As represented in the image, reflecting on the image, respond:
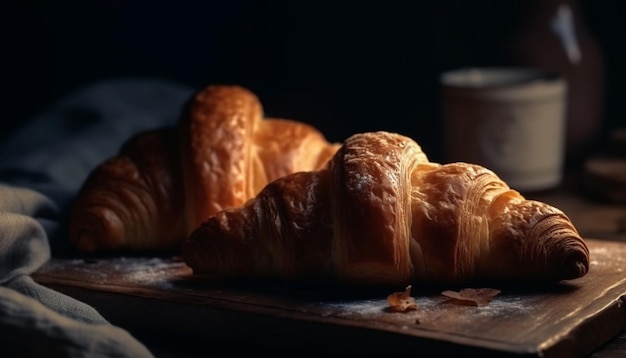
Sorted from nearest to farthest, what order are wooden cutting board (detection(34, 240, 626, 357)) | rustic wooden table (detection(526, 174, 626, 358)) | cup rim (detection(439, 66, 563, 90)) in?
wooden cutting board (detection(34, 240, 626, 357)), rustic wooden table (detection(526, 174, 626, 358)), cup rim (detection(439, 66, 563, 90))

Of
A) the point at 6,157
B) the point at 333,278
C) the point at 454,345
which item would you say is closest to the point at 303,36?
the point at 6,157

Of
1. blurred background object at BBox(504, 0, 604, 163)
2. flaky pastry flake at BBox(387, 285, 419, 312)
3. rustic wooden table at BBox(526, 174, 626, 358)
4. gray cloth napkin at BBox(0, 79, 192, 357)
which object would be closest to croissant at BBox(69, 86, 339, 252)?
gray cloth napkin at BBox(0, 79, 192, 357)

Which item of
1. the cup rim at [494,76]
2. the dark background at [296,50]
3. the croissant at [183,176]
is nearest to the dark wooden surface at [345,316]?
the croissant at [183,176]

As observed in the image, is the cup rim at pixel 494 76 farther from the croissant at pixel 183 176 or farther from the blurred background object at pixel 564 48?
the croissant at pixel 183 176

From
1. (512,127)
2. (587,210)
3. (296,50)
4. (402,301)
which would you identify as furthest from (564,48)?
(402,301)

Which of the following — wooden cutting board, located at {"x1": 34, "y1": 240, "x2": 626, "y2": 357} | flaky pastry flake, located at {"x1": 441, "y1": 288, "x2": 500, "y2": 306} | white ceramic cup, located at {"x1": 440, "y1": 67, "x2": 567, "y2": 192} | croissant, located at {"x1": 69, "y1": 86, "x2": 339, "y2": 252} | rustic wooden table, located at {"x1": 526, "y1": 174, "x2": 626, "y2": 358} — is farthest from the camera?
white ceramic cup, located at {"x1": 440, "y1": 67, "x2": 567, "y2": 192}

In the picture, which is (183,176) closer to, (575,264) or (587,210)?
(575,264)

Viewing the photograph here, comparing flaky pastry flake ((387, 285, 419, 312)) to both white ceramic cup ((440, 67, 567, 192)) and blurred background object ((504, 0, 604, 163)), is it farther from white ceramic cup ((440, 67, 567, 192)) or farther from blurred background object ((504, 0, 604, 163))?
blurred background object ((504, 0, 604, 163))
